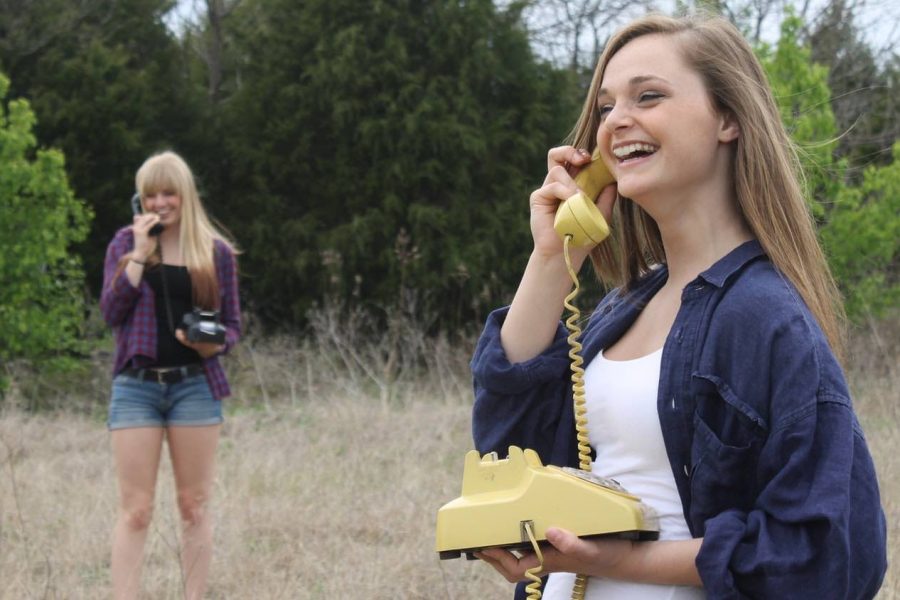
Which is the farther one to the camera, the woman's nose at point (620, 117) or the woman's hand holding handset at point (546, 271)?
Answer: the woman's hand holding handset at point (546, 271)

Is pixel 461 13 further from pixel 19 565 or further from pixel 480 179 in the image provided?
pixel 19 565

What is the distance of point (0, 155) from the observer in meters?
11.2

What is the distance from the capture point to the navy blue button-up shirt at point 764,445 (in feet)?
5.11

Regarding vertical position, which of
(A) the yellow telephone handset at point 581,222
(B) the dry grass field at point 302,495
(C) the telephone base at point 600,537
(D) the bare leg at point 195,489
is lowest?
(B) the dry grass field at point 302,495

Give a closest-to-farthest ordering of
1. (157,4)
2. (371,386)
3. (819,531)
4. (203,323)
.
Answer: (819,531), (203,323), (371,386), (157,4)

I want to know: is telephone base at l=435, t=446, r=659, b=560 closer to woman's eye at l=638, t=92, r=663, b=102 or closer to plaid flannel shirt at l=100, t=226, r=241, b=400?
woman's eye at l=638, t=92, r=663, b=102

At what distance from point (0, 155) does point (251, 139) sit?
18.5ft

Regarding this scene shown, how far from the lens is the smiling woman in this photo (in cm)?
159

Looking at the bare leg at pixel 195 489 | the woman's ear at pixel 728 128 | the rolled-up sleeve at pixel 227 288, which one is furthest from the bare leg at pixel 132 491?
the woman's ear at pixel 728 128

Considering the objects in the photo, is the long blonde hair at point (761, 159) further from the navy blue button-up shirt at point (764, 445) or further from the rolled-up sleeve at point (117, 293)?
the rolled-up sleeve at point (117, 293)

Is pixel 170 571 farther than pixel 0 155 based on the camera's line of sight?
No

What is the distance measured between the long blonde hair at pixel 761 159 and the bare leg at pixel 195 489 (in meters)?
3.03

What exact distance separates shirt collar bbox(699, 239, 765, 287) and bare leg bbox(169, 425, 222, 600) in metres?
3.08

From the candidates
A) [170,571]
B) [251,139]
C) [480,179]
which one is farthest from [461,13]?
[170,571]
